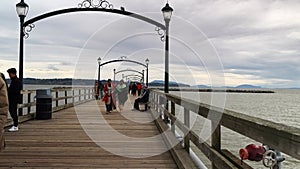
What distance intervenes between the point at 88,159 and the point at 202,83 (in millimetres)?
6690

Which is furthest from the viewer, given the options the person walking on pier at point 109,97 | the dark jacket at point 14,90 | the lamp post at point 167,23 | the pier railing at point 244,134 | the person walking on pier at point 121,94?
the person walking on pier at point 121,94

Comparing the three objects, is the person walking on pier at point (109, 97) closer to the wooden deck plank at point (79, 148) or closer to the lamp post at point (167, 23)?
the lamp post at point (167, 23)

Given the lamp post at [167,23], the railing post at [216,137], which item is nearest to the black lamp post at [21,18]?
the lamp post at [167,23]

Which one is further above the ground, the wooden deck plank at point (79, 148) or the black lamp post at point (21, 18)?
the black lamp post at point (21, 18)

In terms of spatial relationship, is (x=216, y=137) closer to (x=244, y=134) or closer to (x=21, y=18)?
(x=244, y=134)

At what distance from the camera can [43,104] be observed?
421 inches

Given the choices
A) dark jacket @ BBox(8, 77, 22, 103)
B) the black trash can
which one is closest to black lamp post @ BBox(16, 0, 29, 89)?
the black trash can

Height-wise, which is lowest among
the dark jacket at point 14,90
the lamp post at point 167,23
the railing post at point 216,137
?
the railing post at point 216,137

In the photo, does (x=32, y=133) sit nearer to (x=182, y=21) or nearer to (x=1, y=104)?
(x=1, y=104)

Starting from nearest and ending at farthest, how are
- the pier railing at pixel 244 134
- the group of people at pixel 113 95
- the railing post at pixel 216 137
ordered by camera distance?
the pier railing at pixel 244 134 → the railing post at pixel 216 137 → the group of people at pixel 113 95

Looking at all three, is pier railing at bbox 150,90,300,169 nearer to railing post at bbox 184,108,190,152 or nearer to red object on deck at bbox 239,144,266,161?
red object on deck at bbox 239,144,266,161

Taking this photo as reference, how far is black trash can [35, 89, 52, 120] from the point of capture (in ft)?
34.9

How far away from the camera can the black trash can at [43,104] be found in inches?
419

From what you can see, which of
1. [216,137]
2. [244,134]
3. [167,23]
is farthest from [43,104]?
[244,134]
